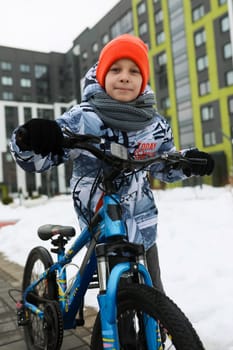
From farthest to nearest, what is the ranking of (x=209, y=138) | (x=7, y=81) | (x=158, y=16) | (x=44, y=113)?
(x=44, y=113) < (x=7, y=81) < (x=158, y=16) < (x=209, y=138)

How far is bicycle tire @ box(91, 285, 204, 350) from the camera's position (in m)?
1.35

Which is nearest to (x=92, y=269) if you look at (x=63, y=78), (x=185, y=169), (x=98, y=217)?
(x=98, y=217)

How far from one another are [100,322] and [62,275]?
32.7 inches

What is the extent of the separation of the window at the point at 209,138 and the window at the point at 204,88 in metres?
4.10

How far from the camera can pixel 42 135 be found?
1505mm

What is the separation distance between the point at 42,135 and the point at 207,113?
38451 mm

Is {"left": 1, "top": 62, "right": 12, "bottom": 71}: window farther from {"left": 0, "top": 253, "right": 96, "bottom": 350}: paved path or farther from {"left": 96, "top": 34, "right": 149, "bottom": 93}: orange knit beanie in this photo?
{"left": 96, "top": 34, "right": 149, "bottom": 93}: orange knit beanie

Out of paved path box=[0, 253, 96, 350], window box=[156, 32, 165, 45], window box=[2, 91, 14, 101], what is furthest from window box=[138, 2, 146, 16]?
paved path box=[0, 253, 96, 350]

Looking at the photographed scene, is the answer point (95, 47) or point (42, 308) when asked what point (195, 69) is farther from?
point (42, 308)

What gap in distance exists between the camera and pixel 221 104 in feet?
119

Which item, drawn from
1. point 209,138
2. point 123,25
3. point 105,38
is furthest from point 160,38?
point 209,138

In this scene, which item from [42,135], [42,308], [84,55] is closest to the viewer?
[42,135]

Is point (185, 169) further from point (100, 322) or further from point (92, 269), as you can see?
point (100, 322)

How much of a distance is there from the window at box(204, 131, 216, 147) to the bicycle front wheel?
118 feet
